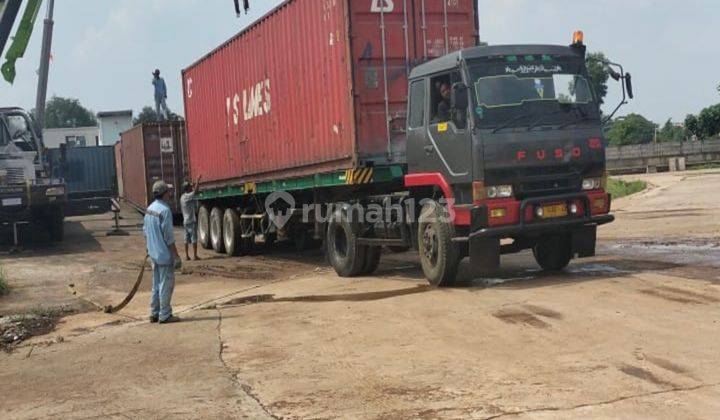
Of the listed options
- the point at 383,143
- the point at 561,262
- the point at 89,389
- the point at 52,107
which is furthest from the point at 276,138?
the point at 52,107

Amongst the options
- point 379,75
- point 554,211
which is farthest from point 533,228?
point 379,75

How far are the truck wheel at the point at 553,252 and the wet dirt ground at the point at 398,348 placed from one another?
224 mm

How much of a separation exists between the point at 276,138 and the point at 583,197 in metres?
5.92

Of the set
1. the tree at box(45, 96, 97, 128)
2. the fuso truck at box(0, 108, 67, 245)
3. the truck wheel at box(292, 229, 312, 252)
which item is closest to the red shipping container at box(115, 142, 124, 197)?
the fuso truck at box(0, 108, 67, 245)

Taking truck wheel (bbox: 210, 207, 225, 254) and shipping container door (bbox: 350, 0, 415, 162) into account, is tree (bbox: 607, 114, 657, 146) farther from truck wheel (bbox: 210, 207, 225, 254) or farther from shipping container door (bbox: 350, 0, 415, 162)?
shipping container door (bbox: 350, 0, 415, 162)

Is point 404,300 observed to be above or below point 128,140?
below

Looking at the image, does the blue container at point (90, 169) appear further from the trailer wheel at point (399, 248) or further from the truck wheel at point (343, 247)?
the truck wheel at point (343, 247)

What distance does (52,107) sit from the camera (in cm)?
11694

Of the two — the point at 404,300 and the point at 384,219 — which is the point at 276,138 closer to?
the point at 384,219

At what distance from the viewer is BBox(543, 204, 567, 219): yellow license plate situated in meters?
8.83

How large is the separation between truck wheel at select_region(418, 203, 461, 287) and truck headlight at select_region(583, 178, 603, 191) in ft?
5.58

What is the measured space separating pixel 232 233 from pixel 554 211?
28.4 ft

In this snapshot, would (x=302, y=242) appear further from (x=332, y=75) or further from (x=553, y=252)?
(x=553, y=252)

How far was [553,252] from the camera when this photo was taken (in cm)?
1012
